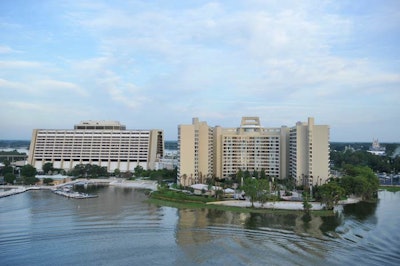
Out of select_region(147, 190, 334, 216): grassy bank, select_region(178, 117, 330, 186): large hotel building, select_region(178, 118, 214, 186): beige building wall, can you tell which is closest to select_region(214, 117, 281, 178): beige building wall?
select_region(178, 117, 330, 186): large hotel building

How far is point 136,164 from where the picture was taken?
1809 inches

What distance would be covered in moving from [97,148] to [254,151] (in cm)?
2116

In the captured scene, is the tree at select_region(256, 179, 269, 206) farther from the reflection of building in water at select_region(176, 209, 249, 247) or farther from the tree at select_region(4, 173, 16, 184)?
the tree at select_region(4, 173, 16, 184)

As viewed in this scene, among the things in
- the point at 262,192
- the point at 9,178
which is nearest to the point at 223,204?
the point at 262,192

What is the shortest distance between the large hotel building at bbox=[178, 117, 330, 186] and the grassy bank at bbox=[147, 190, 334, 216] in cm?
493

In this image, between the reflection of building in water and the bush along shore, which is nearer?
the reflection of building in water

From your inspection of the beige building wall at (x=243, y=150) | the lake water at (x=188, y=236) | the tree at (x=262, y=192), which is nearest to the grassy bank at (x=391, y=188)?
the lake water at (x=188, y=236)

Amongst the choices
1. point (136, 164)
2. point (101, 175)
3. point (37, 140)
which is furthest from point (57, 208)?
point (37, 140)

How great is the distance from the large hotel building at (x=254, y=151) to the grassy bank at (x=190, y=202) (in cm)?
493

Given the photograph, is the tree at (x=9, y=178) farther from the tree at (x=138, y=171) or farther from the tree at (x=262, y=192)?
the tree at (x=262, y=192)

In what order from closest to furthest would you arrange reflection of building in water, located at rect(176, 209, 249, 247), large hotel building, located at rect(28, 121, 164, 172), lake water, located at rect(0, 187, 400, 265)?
lake water, located at rect(0, 187, 400, 265) → reflection of building in water, located at rect(176, 209, 249, 247) → large hotel building, located at rect(28, 121, 164, 172)

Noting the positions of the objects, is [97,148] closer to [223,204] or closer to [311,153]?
[223,204]

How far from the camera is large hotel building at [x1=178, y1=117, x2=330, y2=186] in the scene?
98.9ft

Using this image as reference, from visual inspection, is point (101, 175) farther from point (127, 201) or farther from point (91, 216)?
point (91, 216)
